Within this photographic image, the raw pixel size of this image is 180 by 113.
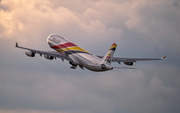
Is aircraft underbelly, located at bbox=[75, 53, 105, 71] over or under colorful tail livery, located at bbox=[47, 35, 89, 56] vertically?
under

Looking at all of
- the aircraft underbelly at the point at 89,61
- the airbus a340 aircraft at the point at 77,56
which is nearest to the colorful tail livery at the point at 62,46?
the airbus a340 aircraft at the point at 77,56

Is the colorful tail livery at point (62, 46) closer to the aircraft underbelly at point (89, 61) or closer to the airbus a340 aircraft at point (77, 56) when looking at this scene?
the airbus a340 aircraft at point (77, 56)

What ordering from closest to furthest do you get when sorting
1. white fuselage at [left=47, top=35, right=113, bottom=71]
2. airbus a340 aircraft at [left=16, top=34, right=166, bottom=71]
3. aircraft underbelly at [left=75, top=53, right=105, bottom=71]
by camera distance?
airbus a340 aircraft at [left=16, top=34, right=166, bottom=71] < white fuselage at [left=47, top=35, right=113, bottom=71] < aircraft underbelly at [left=75, top=53, right=105, bottom=71]

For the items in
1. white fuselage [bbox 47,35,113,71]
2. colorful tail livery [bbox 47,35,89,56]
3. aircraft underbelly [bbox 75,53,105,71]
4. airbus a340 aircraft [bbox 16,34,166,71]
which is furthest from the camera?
colorful tail livery [bbox 47,35,89,56]

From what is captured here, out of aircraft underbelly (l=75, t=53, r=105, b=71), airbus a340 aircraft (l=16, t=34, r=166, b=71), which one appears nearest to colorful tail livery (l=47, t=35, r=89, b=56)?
airbus a340 aircraft (l=16, t=34, r=166, b=71)

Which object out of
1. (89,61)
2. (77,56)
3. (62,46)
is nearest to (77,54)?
(77,56)

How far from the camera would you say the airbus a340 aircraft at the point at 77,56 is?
266 feet

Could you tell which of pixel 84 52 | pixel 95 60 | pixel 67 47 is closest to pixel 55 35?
pixel 67 47

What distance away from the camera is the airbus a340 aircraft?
80.9m

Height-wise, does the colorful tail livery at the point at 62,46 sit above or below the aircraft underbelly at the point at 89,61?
above

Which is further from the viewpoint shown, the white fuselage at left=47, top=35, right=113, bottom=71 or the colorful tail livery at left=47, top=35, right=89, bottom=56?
the colorful tail livery at left=47, top=35, right=89, bottom=56

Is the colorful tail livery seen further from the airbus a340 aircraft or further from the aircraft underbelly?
the aircraft underbelly

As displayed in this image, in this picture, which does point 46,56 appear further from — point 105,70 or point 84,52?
point 105,70

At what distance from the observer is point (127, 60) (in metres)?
89.2
